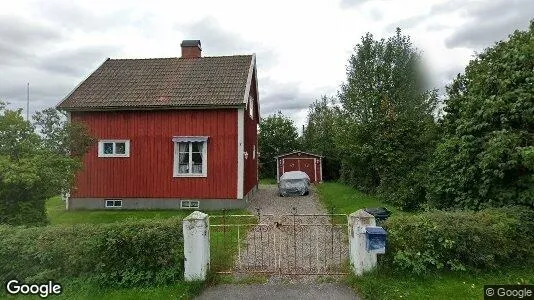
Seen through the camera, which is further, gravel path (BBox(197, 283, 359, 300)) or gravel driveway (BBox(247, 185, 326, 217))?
gravel driveway (BBox(247, 185, 326, 217))

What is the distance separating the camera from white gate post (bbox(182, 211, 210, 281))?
7285 mm

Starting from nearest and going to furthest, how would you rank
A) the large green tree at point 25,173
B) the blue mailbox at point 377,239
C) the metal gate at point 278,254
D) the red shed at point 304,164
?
1. the blue mailbox at point 377,239
2. the metal gate at point 278,254
3. the large green tree at point 25,173
4. the red shed at point 304,164

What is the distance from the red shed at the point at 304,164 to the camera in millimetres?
33844

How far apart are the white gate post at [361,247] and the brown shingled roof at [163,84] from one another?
10134mm

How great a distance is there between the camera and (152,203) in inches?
673

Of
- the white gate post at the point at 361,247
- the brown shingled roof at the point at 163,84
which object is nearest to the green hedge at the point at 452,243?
the white gate post at the point at 361,247

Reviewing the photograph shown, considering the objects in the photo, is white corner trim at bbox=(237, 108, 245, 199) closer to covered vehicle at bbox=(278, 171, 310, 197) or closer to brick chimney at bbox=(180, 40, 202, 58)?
covered vehicle at bbox=(278, 171, 310, 197)

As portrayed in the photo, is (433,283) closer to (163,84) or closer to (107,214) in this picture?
(107,214)

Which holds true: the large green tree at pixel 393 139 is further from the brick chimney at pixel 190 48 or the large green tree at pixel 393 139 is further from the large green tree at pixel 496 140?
the brick chimney at pixel 190 48

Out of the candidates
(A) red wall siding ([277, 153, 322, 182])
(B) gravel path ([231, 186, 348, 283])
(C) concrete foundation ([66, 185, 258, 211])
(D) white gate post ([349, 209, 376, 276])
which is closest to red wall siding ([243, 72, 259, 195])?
(C) concrete foundation ([66, 185, 258, 211])

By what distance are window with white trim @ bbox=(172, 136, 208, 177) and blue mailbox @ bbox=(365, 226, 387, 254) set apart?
35.5 feet

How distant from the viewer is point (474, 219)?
24.8 feet

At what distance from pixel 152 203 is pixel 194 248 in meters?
10.5

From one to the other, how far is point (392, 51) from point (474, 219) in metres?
32.4
